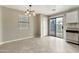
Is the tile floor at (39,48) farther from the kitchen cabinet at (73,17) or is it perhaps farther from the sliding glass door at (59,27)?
the sliding glass door at (59,27)

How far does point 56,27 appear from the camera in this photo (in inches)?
369

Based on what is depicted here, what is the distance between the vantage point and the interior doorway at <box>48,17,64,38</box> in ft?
28.6

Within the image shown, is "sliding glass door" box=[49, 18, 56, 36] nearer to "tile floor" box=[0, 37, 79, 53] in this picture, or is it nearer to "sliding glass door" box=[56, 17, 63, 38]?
"sliding glass door" box=[56, 17, 63, 38]

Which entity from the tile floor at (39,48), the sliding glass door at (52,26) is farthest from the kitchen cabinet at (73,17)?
the sliding glass door at (52,26)

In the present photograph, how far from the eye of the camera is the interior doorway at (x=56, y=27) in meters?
8.73

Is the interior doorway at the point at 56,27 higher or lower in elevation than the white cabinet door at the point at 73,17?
lower

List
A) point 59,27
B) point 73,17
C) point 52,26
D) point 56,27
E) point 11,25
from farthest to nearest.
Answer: point 52,26, point 56,27, point 59,27, point 11,25, point 73,17

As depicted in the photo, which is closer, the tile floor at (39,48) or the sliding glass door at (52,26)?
the tile floor at (39,48)

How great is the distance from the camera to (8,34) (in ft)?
21.2

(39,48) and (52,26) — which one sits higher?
(52,26)

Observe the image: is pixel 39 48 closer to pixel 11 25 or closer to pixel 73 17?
pixel 11 25

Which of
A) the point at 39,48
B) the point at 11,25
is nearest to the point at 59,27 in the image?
the point at 11,25
